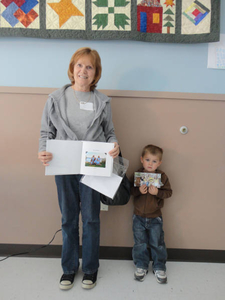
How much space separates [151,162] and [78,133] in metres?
0.54

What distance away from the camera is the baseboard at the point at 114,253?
60.6 inches

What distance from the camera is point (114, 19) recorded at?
1416 mm

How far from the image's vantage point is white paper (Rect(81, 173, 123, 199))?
47.1 inches

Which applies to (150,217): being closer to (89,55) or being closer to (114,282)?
(114,282)

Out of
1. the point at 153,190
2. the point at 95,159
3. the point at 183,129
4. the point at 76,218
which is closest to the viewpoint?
the point at 95,159

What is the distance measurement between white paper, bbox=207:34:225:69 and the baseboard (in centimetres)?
134

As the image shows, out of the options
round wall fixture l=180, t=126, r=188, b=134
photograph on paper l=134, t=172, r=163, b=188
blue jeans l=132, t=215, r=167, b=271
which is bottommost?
blue jeans l=132, t=215, r=167, b=271

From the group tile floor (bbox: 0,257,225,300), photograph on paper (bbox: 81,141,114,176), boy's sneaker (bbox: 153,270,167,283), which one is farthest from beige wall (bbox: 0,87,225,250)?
photograph on paper (bbox: 81,141,114,176)

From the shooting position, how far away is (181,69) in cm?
149

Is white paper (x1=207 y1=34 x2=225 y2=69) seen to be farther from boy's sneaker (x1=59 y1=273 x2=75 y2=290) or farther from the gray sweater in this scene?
boy's sneaker (x1=59 y1=273 x2=75 y2=290)

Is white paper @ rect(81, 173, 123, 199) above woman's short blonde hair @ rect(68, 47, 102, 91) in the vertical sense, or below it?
below

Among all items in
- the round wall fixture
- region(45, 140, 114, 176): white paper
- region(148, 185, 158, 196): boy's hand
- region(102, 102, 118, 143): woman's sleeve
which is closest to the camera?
region(45, 140, 114, 176): white paper

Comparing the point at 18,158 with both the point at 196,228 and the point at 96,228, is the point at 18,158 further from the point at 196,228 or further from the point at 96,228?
the point at 196,228

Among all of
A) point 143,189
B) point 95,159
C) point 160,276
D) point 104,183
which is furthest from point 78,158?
point 160,276
